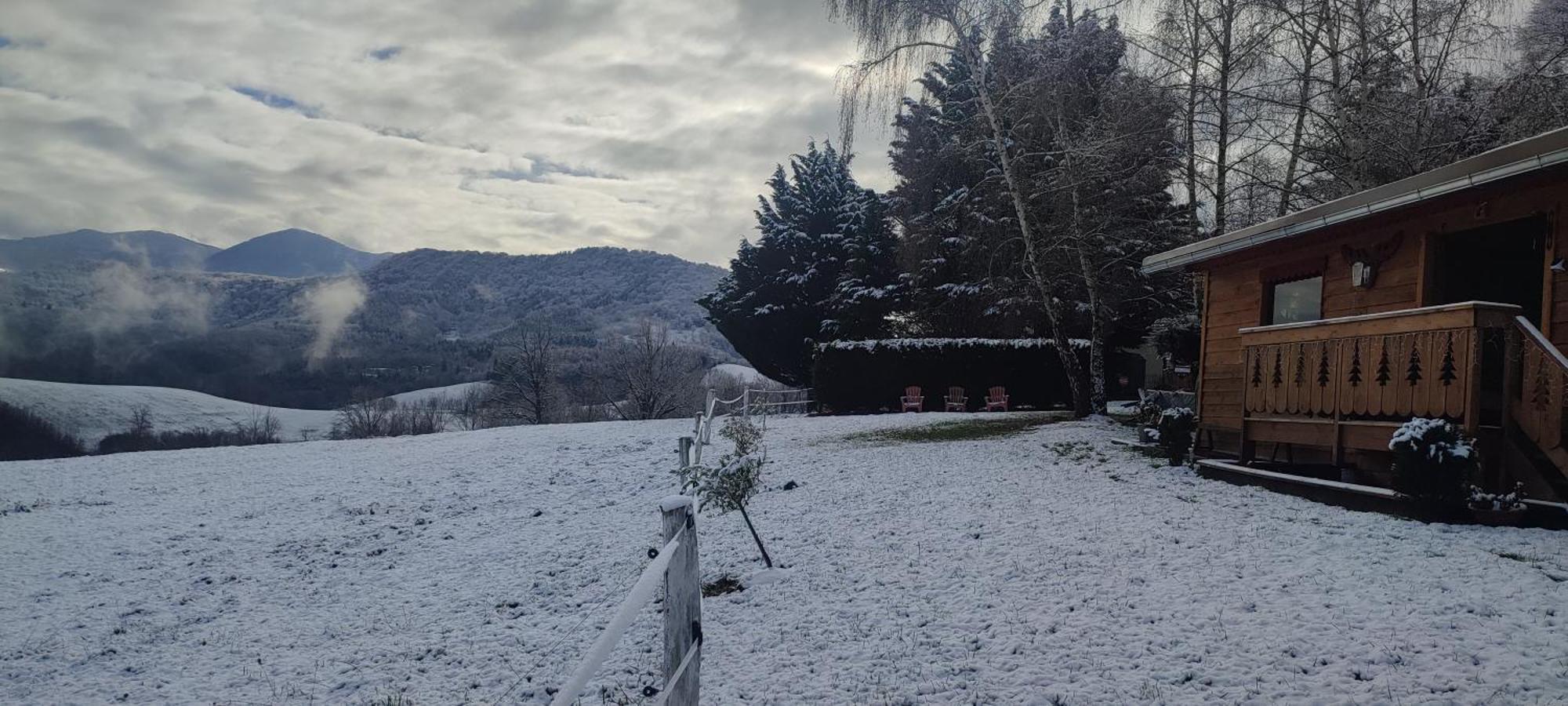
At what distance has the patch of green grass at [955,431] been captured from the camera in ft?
48.9

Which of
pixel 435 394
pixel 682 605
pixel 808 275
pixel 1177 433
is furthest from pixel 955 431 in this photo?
pixel 435 394

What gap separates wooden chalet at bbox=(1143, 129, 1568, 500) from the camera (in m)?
6.73

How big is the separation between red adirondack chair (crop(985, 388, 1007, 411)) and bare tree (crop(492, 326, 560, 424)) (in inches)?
938

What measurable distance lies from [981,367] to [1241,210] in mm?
8447

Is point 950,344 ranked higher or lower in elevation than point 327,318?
lower

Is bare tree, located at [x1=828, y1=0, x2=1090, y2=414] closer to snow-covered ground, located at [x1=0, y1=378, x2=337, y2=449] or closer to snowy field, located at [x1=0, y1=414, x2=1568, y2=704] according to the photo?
snowy field, located at [x1=0, y1=414, x2=1568, y2=704]

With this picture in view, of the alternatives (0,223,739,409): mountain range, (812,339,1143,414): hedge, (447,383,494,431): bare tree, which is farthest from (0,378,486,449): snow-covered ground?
(812,339,1143,414): hedge

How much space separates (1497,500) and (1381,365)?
5.31 feet

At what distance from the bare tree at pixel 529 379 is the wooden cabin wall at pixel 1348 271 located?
32.4m

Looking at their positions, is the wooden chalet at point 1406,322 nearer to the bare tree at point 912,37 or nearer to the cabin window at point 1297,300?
the cabin window at point 1297,300

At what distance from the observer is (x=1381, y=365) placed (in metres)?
7.70

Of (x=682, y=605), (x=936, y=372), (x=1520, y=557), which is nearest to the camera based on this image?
(x=682, y=605)

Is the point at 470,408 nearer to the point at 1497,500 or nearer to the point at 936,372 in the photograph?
the point at 936,372

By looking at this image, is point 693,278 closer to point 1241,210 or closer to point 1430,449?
point 1241,210
